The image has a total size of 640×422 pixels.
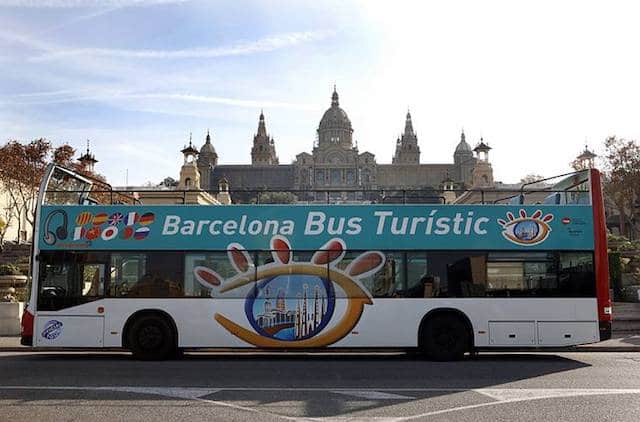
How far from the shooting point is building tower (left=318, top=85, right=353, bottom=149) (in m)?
159

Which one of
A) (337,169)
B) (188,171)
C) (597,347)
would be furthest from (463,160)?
(597,347)

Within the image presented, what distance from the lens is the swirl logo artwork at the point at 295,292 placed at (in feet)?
38.7

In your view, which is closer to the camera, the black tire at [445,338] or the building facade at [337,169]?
the black tire at [445,338]

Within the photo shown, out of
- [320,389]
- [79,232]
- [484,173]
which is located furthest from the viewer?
[484,173]

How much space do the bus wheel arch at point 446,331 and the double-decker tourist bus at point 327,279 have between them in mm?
20

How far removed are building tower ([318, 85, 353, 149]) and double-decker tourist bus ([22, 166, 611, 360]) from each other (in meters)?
146

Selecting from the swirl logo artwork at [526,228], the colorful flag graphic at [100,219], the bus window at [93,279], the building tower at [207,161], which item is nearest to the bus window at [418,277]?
the swirl logo artwork at [526,228]

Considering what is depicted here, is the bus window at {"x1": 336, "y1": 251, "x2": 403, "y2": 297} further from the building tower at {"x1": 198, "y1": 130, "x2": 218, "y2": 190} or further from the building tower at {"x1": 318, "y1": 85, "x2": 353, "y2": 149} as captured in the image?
the building tower at {"x1": 318, "y1": 85, "x2": 353, "y2": 149}

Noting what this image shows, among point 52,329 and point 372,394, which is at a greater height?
point 52,329

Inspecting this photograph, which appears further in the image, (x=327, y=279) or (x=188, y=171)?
(x=188, y=171)

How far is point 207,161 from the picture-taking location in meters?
147

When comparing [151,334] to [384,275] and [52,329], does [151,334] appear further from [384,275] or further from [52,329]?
[384,275]

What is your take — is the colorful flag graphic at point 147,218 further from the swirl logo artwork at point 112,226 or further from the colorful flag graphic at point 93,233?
the colorful flag graphic at point 93,233

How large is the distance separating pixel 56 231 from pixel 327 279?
5.70 meters
